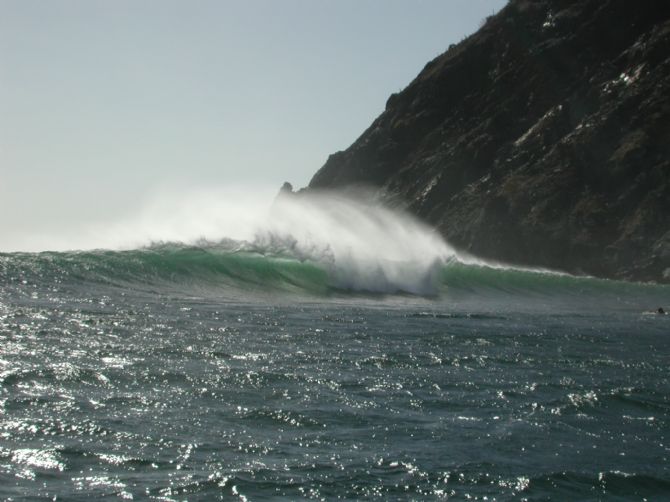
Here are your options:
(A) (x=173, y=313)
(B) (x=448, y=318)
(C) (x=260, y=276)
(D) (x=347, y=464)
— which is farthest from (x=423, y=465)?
(C) (x=260, y=276)

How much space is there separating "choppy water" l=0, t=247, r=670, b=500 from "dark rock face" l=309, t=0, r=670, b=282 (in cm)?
4100

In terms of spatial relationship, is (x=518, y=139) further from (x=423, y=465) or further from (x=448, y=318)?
(x=423, y=465)

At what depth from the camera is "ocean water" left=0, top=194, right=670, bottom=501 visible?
9.78m

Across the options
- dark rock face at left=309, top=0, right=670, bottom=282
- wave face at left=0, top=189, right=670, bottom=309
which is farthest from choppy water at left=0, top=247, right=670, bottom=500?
dark rock face at left=309, top=0, right=670, bottom=282

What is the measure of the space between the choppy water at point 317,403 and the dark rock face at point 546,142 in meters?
41.0

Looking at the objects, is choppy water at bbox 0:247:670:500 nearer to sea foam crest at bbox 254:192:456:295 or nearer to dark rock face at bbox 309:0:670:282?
sea foam crest at bbox 254:192:456:295

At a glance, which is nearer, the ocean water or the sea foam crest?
the ocean water

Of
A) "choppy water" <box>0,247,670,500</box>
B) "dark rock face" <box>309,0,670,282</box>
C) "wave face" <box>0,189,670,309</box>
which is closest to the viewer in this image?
"choppy water" <box>0,247,670,500</box>

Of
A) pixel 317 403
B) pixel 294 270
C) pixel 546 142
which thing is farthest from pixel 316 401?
pixel 546 142

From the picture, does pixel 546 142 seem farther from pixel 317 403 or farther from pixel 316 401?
pixel 317 403

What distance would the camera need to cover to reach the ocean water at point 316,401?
9781 millimetres

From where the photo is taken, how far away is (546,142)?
78812mm

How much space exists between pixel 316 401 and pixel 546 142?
2752 inches

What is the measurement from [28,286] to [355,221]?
3844 cm
